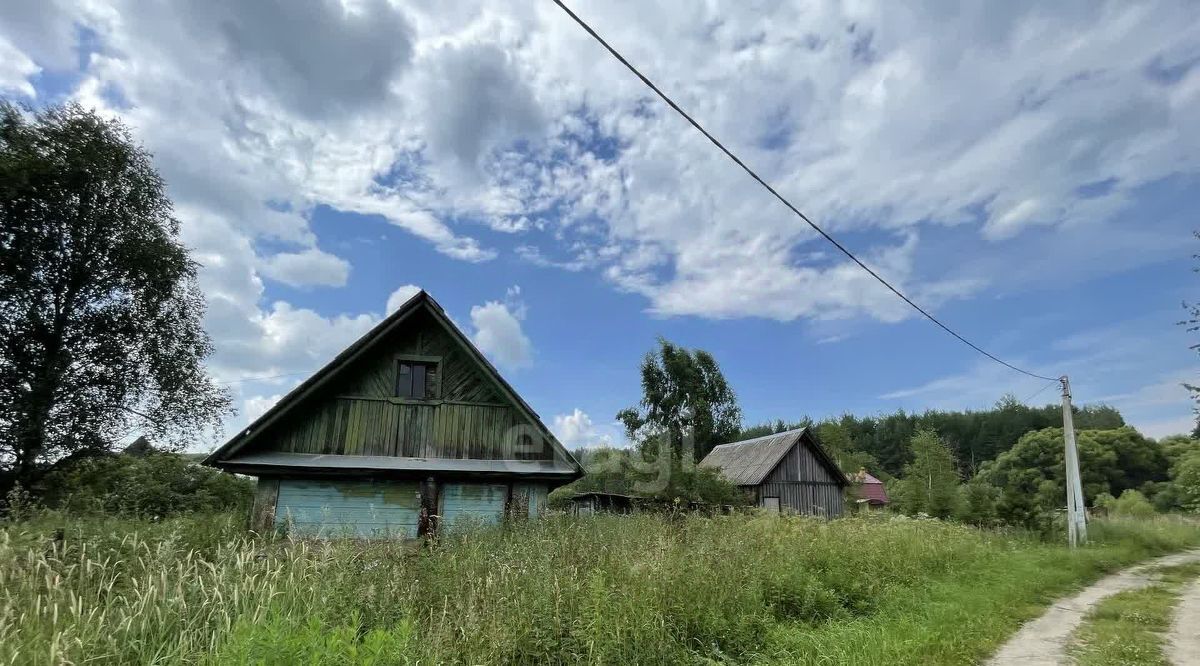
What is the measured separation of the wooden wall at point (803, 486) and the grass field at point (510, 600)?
50.9ft

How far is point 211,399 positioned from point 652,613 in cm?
2338

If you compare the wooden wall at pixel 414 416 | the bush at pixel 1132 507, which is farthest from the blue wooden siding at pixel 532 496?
the bush at pixel 1132 507

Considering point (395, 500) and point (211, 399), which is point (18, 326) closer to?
point (211, 399)

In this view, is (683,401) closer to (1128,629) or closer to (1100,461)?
(1128,629)

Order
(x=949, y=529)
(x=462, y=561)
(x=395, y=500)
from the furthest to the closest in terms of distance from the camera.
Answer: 1. (x=949, y=529)
2. (x=395, y=500)
3. (x=462, y=561)

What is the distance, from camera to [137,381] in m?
20.2

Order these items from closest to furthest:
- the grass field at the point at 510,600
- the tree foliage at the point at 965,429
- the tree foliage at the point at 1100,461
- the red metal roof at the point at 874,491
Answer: the grass field at the point at 510,600 < the red metal roof at the point at 874,491 < the tree foliage at the point at 1100,461 < the tree foliage at the point at 965,429

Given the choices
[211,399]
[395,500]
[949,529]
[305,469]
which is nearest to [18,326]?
[211,399]

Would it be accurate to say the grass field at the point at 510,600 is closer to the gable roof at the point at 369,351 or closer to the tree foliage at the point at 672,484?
the gable roof at the point at 369,351

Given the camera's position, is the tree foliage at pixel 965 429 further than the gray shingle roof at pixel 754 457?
Yes

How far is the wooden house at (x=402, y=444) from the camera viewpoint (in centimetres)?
1153

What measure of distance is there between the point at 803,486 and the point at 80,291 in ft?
99.7

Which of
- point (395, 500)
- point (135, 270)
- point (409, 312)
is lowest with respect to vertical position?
point (395, 500)

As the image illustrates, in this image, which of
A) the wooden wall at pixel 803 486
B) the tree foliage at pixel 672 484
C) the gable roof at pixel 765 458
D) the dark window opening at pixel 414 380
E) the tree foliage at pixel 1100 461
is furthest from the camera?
the tree foliage at pixel 1100 461
